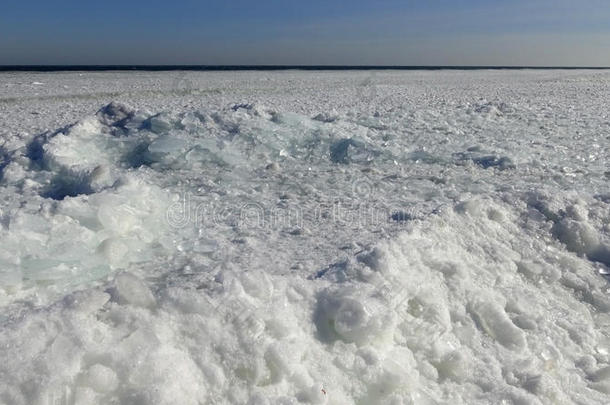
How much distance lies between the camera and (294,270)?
269 cm

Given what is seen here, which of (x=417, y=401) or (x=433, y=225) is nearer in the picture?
(x=417, y=401)

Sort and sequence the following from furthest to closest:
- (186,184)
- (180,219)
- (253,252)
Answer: (186,184), (180,219), (253,252)

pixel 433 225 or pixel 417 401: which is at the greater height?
pixel 433 225

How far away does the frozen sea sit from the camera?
76.2 inches

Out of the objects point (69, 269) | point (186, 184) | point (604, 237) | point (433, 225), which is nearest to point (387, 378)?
point (433, 225)

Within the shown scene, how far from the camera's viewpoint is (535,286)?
291 cm

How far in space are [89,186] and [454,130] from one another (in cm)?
412

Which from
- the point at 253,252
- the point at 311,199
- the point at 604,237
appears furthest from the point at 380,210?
the point at 604,237

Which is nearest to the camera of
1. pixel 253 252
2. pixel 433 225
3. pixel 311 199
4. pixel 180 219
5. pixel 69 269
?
pixel 69 269

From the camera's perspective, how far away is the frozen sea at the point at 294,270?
76.2 inches

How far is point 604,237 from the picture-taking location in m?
3.37

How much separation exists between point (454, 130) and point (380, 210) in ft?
10.3

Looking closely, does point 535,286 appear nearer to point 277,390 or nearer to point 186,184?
point 277,390

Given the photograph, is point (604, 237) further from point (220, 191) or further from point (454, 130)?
point (454, 130)
